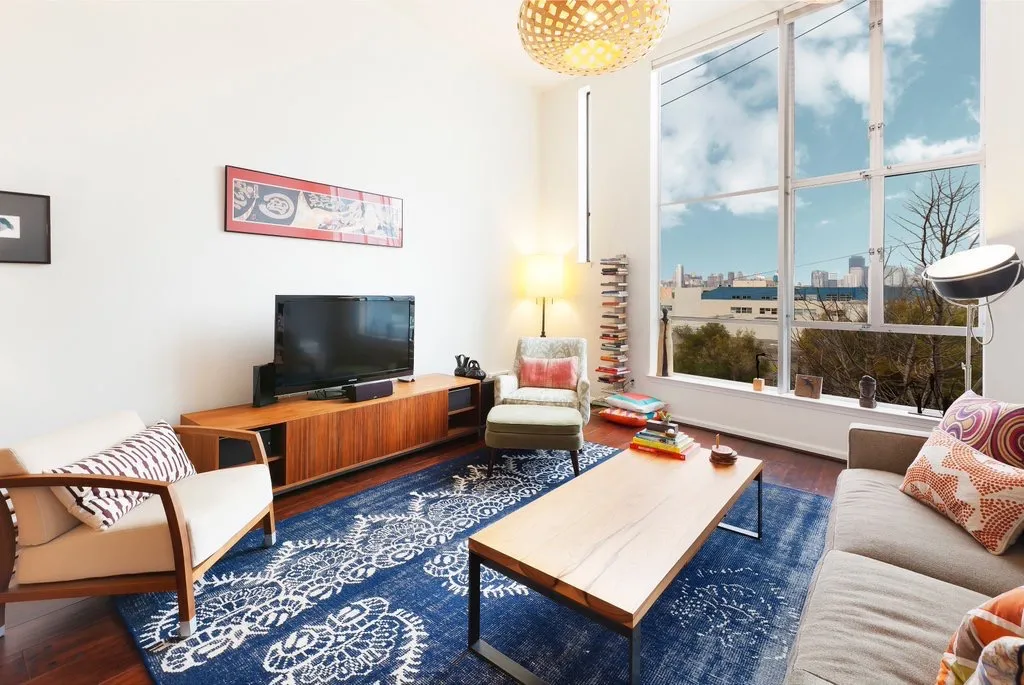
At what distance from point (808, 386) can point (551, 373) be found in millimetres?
2025

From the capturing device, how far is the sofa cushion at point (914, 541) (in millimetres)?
1347

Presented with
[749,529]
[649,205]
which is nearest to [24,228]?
[749,529]

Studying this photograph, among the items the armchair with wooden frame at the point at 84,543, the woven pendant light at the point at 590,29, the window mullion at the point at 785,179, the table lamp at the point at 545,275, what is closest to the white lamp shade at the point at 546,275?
the table lamp at the point at 545,275

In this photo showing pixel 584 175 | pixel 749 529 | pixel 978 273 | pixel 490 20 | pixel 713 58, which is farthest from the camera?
pixel 584 175

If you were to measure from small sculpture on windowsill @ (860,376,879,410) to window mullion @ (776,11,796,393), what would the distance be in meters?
0.58

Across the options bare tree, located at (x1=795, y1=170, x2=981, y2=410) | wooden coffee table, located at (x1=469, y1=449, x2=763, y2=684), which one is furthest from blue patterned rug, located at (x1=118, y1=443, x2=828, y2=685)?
bare tree, located at (x1=795, y1=170, x2=981, y2=410)

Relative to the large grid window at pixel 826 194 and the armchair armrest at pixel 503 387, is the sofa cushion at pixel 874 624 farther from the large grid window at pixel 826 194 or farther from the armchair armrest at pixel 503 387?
the large grid window at pixel 826 194

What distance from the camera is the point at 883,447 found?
6.86 feet

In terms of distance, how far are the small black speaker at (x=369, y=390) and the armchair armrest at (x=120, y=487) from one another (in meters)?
1.54

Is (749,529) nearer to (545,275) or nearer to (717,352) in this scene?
(717,352)

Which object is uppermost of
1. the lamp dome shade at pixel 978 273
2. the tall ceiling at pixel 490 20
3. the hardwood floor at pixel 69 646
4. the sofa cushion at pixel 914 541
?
the tall ceiling at pixel 490 20

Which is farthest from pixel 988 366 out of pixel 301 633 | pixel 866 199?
pixel 301 633

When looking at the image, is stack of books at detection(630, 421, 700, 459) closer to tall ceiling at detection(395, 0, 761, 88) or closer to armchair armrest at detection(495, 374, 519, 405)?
armchair armrest at detection(495, 374, 519, 405)

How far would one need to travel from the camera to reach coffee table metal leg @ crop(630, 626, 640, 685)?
124cm
